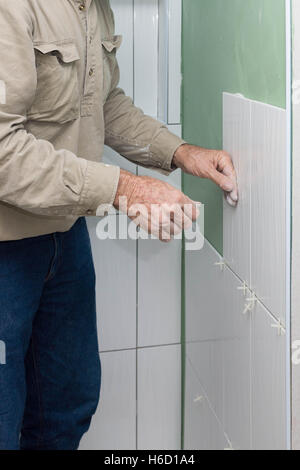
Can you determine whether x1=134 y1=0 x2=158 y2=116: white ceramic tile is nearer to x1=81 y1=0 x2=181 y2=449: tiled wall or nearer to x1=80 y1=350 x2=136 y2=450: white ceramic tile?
x1=81 y1=0 x2=181 y2=449: tiled wall

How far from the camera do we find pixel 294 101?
94 cm

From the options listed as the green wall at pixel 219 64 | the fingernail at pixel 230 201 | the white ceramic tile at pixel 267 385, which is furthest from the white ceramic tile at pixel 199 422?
the fingernail at pixel 230 201

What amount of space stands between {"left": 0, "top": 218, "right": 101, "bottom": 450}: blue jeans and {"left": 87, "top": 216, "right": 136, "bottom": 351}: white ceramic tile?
0.29m

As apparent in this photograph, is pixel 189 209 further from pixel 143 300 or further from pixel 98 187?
pixel 143 300

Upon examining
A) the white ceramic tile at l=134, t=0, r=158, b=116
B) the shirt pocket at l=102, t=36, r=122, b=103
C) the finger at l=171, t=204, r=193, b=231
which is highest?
the white ceramic tile at l=134, t=0, r=158, b=116

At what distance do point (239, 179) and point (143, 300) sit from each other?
66 cm

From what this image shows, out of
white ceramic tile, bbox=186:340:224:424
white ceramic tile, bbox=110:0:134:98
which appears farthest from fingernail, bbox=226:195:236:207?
white ceramic tile, bbox=110:0:134:98

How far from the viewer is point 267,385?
1.11 meters

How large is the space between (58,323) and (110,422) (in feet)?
1.77

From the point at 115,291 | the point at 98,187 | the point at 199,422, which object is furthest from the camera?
the point at 115,291

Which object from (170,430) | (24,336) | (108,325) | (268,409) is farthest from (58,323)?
(170,430)

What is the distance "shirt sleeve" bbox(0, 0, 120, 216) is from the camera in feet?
3.43

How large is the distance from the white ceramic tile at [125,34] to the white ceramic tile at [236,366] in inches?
24.3

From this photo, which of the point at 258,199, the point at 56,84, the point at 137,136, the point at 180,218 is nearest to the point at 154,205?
the point at 180,218
